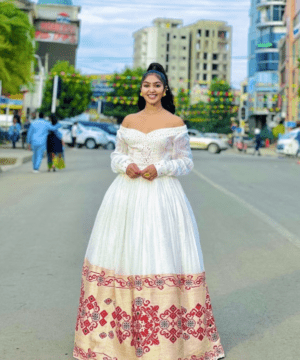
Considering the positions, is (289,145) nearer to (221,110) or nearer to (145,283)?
(145,283)

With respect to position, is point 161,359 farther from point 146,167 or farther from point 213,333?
point 146,167

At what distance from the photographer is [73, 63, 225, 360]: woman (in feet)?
12.6

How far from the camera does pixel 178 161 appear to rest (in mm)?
4180

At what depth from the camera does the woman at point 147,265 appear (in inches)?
152

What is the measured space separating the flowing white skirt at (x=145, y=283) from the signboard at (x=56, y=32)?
124804mm

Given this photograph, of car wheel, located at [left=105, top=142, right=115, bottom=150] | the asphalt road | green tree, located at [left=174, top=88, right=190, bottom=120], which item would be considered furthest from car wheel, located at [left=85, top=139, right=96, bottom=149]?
green tree, located at [left=174, top=88, right=190, bottom=120]

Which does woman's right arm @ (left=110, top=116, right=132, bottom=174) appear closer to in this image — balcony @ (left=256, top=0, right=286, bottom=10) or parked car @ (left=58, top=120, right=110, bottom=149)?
parked car @ (left=58, top=120, right=110, bottom=149)

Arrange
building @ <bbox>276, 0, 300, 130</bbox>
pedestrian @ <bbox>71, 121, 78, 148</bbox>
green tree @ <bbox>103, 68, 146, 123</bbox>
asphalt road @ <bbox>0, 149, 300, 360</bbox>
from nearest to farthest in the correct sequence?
asphalt road @ <bbox>0, 149, 300, 360</bbox> < pedestrian @ <bbox>71, 121, 78, 148</bbox> < building @ <bbox>276, 0, 300, 130</bbox> < green tree @ <bbox>103, 68, 146, 123</bbox>

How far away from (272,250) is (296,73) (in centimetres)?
6593

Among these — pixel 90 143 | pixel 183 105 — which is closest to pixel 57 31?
pixel 183 105

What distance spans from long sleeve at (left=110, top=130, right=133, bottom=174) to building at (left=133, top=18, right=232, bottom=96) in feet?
604

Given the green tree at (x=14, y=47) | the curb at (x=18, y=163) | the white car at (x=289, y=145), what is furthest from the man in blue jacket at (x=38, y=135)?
Result: the white car at (x=289, y=145)

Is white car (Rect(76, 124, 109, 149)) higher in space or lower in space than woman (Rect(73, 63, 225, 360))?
higher

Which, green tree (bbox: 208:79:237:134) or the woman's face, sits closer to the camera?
the woman's face
